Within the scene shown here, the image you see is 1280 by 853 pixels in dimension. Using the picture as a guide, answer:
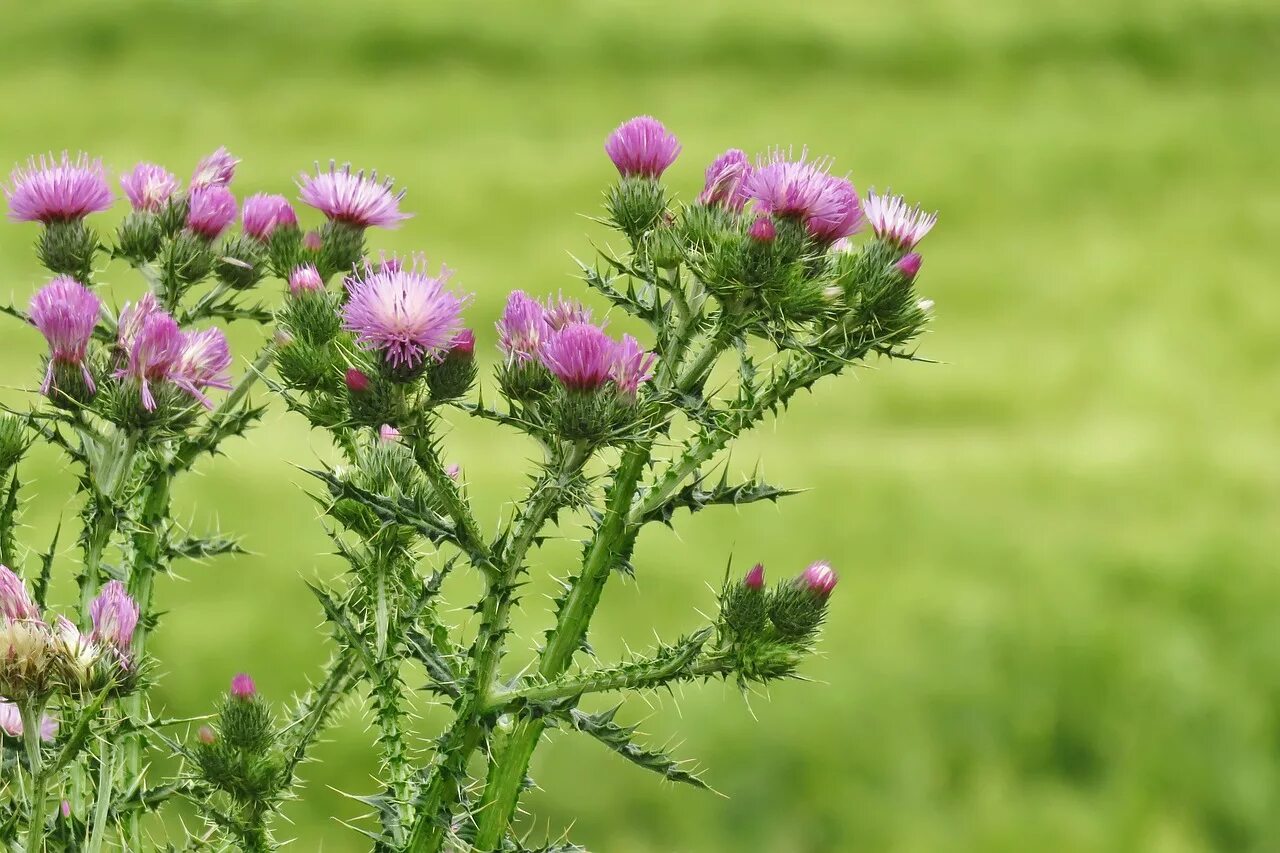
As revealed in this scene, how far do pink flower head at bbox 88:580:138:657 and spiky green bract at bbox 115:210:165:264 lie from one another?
0.45 meters

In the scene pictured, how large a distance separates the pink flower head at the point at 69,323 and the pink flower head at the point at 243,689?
0.81 ft

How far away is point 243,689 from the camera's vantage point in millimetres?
1083

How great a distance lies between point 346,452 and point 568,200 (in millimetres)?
7591

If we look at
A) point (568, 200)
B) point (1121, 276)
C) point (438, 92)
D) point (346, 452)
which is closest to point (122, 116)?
point (438, 92)

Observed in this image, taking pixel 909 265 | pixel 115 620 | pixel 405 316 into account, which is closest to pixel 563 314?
pixel 405 316

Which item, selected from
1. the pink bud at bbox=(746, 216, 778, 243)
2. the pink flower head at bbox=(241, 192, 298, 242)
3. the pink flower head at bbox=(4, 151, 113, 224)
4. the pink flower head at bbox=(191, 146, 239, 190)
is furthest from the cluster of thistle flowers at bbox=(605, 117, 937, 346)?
the pink flower head at bbox=(4, 151, 113, 224)

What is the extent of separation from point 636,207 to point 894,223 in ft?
0.66

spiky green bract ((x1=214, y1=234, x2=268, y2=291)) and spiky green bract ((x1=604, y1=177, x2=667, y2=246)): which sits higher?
spiky green bract ((x1=604, y1=177, x2=667, y2=246))

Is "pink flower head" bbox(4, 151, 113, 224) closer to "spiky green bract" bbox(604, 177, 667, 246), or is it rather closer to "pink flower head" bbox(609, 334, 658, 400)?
"spiky green bract" bbox(604, 177, 667, 246)

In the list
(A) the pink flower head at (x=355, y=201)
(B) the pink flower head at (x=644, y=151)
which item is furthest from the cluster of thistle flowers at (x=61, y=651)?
(B) the pink flower head at (x=644, y=151)

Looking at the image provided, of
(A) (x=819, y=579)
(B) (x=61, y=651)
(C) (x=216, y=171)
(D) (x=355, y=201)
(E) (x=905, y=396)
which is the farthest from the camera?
(E) (x=905, y=396)

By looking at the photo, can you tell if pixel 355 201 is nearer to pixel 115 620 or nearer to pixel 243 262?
pixel 243 262

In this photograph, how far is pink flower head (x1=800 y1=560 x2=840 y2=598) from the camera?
3.50 ft

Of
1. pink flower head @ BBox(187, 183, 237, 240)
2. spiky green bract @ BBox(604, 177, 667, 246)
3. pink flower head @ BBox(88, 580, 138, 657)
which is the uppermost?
spiky green bract @ BBox(604, 177, 667, 246)
